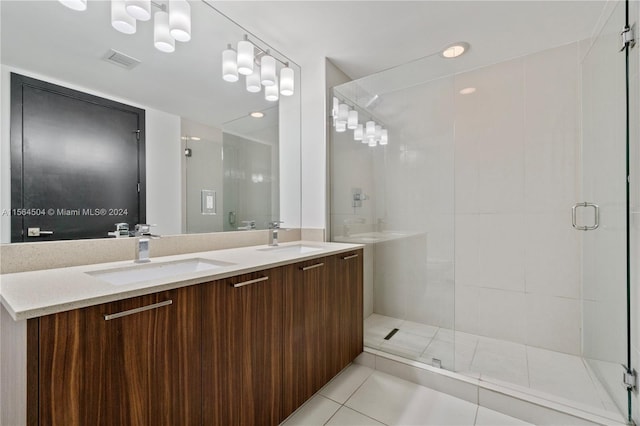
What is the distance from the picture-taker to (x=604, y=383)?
5.14 feet

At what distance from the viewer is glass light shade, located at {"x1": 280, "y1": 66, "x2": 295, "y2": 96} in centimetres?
210

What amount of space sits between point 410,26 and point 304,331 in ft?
6.61

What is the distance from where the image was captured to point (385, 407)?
1522mm

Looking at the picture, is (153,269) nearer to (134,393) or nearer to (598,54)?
(134,393)

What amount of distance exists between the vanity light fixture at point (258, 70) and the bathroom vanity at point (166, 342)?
1259 millimetres

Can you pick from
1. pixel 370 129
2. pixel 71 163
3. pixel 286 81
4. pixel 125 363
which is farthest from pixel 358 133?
pixel 125 363

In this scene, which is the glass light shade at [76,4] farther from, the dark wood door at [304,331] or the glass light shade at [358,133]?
the glass light shade at [358,133]

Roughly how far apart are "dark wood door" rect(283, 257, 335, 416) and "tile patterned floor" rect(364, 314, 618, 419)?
649 millimetres

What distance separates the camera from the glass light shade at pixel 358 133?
232cm

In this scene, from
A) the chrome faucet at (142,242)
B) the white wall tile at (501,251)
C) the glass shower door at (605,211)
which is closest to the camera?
the chrome faucet at (142,242)

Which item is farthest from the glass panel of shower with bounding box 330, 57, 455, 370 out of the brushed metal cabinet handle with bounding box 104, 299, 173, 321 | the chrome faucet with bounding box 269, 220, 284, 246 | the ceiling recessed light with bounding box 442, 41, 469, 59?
the brushed metal cabinet handle with bounding box 104, 299, 173, 321

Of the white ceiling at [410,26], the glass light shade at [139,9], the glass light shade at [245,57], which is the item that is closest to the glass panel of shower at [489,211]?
the white ceiling at [410,26]

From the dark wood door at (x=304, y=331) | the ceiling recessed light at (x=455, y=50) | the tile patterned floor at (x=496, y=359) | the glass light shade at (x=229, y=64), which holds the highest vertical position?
the ceiling recessed light at (x=455, y=50)

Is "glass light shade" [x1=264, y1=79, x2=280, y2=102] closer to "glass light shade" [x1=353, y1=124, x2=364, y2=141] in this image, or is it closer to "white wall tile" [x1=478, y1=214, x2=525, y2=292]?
"glass light shade" [x1=353, y1=124, x2=364, y2=141]
